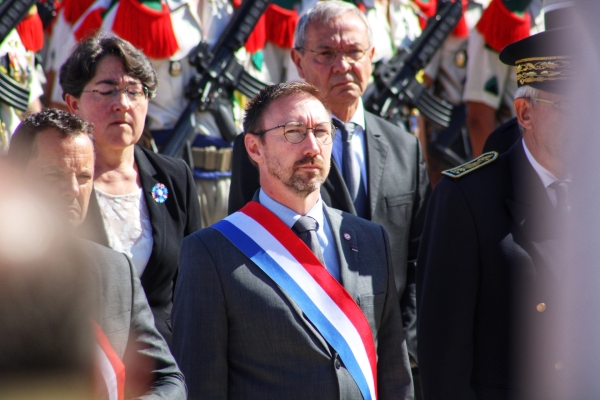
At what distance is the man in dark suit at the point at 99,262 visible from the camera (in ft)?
8.26

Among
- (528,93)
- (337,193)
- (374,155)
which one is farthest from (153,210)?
(528,93)

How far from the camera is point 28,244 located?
2.07m

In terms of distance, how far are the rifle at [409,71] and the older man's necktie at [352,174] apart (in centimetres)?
333

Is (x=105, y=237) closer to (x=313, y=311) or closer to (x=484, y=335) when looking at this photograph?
(x=313, y=311)

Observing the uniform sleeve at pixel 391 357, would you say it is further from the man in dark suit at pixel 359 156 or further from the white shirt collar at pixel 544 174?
the man in dark suit at pixel 359 156

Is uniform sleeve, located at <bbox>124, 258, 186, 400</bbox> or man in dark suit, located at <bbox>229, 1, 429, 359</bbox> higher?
man in dark suit, located at <bbox>229, 1, 429, 359</bbox>

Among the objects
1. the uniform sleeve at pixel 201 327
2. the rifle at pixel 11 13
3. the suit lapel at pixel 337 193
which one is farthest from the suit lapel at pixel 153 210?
the rifle at pixel 11 13

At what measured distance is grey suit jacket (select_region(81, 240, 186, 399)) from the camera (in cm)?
251

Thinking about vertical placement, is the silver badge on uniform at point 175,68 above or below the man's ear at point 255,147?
above

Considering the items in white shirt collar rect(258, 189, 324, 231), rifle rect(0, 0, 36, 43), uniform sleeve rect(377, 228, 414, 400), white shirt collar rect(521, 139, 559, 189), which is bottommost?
uniform sleeve rect(377, 228, 414, 400)

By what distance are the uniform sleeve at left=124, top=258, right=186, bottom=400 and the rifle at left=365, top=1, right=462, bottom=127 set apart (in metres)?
4.85

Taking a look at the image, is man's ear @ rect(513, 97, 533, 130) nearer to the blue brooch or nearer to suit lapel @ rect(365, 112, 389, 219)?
suit lapel @ rect(365, 112, 389, 219)

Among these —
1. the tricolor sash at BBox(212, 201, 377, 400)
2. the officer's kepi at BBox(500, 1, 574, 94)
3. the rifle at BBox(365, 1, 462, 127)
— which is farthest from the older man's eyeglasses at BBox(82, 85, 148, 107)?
the rifle at BBox(365, 1, 462, 127)

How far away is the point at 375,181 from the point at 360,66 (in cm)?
55
